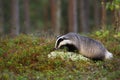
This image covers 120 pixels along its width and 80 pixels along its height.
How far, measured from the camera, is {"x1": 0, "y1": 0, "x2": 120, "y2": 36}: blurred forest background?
25.1 metres

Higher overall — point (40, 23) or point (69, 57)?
point (69, 57)

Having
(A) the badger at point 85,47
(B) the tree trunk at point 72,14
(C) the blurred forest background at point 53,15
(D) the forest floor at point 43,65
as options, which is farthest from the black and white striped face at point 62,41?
(B) the tree trunk at point 72,14

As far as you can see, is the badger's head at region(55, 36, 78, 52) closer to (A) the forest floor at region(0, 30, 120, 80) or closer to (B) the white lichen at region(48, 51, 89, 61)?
(B) the white lichen at region(48, 51, 89, 61)

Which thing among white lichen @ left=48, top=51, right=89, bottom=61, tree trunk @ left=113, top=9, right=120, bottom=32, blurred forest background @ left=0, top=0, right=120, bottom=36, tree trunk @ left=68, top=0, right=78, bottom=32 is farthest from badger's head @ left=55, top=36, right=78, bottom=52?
tree trunk @ left=68, top=0, right=78, bottom=32

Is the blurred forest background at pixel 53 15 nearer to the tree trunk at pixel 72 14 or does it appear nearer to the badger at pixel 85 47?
the tree trunk at pixel 72 14

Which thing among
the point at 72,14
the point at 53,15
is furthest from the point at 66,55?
the point at 53,15

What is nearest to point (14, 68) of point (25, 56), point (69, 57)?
point (25, 56)

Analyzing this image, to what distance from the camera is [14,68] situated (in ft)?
33.1

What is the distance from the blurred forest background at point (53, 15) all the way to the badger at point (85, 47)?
925cm

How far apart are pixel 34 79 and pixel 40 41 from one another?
311cm

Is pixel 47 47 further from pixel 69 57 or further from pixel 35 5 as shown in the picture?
pixel 35 5

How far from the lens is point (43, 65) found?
1023 cm

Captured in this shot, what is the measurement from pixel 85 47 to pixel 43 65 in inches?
54.3

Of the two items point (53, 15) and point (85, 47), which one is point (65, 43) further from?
point (53, 15)
